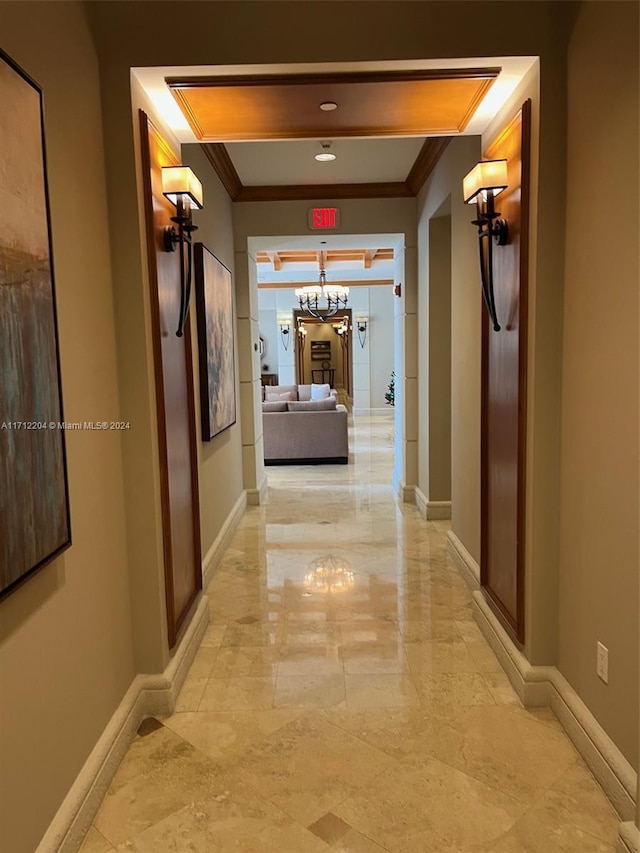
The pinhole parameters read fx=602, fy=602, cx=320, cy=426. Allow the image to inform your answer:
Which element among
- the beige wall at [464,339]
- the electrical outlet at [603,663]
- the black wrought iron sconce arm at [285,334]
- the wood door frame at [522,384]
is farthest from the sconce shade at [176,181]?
the black wrought iron sconce arm at [285,334]

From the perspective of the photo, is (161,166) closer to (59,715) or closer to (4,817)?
(59,715)

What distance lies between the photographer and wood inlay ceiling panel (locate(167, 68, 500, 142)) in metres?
2.40

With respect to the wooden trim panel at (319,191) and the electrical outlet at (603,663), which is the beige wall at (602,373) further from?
the wooden trim panel at (319,191)

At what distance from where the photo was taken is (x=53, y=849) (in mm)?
1679

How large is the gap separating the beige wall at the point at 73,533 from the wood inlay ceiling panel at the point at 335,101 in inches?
21.0

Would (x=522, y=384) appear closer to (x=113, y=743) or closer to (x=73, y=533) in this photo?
(x=73, y=533)

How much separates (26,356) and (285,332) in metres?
13.8

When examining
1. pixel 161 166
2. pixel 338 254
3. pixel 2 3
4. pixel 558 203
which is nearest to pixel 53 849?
pixel 2 3

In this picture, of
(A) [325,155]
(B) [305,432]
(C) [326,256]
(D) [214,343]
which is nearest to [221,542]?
(D) [214,343]

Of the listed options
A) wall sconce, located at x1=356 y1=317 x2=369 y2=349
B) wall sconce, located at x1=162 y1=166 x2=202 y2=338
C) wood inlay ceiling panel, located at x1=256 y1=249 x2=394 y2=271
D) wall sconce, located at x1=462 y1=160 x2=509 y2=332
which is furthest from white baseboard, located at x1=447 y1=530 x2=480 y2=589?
wall sconce, located at x1=356 y1=317 x2=369 y2=349

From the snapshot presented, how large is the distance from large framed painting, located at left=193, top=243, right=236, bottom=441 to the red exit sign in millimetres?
1110

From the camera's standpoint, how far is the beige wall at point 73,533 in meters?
1.58

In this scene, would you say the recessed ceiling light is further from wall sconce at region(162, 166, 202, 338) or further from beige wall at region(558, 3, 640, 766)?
beige wall at region(558, 3, 640, 766)

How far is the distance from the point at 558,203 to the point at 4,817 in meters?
2.65
